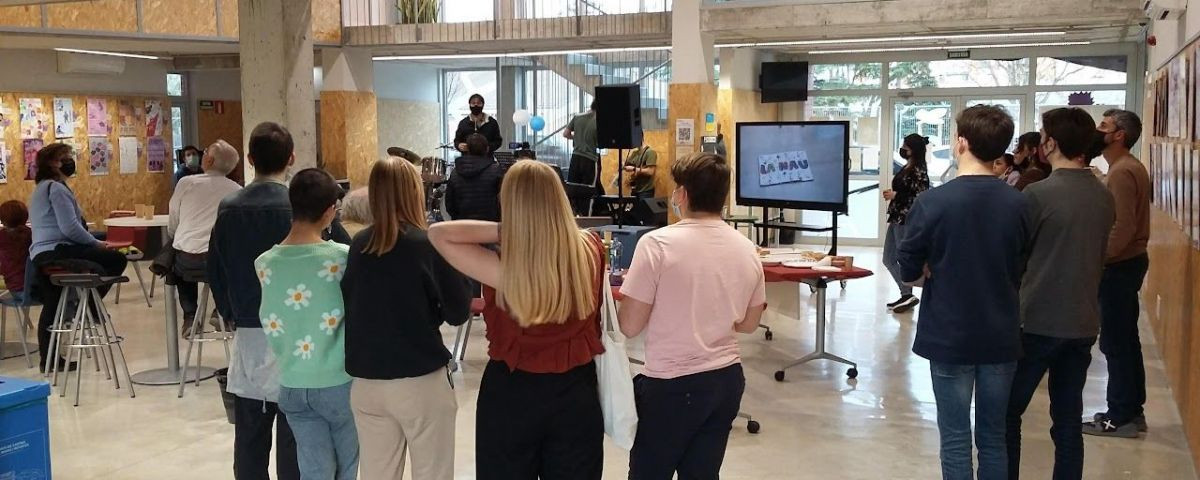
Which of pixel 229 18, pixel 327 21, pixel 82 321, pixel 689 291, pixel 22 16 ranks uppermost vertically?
pixel 327 21

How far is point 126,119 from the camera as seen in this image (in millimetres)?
13938

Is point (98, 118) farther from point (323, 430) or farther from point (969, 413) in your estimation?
point (969, 413)

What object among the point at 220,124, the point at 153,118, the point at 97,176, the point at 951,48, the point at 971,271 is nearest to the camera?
the point at 971,271

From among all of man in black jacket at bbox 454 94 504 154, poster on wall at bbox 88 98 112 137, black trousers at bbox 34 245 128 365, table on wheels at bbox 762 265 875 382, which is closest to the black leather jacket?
table on wheels at bbox 762 265 875 382

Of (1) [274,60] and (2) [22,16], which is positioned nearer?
(1) [274,60]

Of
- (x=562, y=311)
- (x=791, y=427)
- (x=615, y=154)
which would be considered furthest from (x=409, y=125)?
(x=562, y=311)

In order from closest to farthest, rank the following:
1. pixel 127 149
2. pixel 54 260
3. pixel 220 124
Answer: pixel 54 260 → pixel 127 149 → pixel 220 124

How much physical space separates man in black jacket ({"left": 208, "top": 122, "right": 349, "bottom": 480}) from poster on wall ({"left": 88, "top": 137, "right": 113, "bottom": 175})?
10674mm

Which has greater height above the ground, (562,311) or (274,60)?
(274,60)

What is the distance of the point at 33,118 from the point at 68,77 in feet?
2.60

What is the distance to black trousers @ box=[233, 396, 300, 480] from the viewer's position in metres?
3.88

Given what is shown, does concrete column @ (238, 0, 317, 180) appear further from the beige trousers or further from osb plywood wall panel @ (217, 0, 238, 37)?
osb plywood wall panel @ (217, 0, 238, 37)

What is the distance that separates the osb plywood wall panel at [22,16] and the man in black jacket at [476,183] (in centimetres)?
462

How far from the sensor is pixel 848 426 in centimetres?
569
